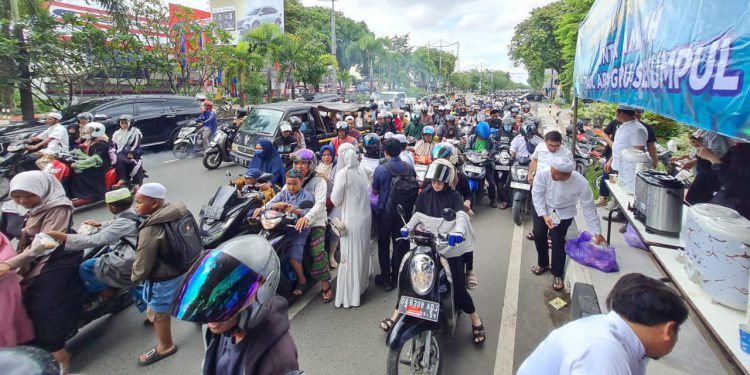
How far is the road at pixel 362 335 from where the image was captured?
10.3 feet

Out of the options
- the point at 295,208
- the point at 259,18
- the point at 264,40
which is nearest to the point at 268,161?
the point at 295,208

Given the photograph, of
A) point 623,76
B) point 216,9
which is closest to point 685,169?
point 623,76

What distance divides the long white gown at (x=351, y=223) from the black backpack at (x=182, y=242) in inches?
53.7

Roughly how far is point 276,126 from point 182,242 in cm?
644

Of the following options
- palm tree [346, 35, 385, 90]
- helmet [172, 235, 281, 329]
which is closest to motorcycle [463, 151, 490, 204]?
helmet [172, 235, 281, 329]

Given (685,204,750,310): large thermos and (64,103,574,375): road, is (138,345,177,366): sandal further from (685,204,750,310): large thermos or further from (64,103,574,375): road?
(685,204,750,310): large thermos

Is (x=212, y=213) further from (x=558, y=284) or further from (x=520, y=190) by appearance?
(x=520, y=190)

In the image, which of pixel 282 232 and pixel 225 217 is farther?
pixel 225 217

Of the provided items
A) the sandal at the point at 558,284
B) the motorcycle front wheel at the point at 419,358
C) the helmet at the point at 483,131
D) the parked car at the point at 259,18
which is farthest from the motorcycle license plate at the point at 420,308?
the parked car at the point at 259,18

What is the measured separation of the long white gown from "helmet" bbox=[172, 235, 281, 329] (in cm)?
240

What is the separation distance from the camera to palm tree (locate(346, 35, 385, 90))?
40500mm

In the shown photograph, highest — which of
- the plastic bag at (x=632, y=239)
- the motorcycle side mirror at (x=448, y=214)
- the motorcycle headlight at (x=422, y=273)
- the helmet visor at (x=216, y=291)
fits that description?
the helmet visor at (x=216, y=291)

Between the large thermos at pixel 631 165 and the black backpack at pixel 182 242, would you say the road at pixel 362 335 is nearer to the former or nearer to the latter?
the black backpack at pixel 182 242

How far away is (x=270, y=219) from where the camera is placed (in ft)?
12.3
